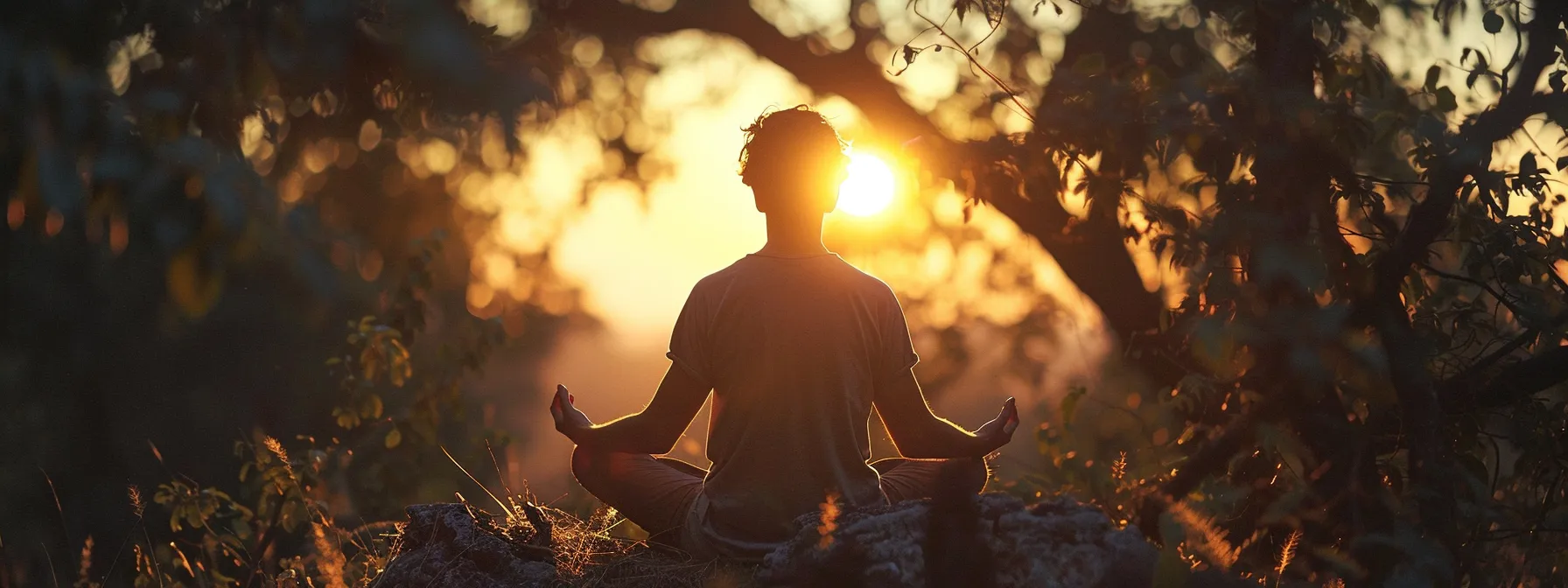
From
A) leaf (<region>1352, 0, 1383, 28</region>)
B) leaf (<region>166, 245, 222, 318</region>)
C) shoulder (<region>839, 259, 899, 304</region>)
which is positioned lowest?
shoulder (<region>839, 259, 899, 304</region>)

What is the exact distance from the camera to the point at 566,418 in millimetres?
3877

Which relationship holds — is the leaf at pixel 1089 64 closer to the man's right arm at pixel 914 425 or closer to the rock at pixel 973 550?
the man's right arm at pixel 914 425

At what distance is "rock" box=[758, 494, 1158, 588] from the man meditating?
1.50 ft

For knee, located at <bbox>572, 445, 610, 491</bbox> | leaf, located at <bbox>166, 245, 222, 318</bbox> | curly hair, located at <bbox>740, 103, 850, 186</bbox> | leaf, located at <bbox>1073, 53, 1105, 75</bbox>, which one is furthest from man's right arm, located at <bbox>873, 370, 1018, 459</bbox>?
leaf, located at <bbox>166, 245, 222, 318</bbox>

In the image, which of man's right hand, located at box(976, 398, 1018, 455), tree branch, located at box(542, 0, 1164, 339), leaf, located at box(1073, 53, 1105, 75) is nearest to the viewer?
man's right hand, located at box(976, 398, 1018, 455)

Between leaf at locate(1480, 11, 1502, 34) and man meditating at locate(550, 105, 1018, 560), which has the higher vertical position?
leaf at locate(1480, 11, 1502, 34)

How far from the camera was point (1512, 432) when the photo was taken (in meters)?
4.93

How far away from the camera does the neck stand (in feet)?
12.8

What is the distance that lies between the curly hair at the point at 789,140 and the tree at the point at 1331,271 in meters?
1.19

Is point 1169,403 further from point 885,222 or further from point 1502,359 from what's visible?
point 885,222

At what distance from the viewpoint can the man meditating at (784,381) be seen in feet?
12.5

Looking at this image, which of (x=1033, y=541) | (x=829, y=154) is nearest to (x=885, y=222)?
(x=829, y=154)

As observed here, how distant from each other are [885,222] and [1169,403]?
435 cm

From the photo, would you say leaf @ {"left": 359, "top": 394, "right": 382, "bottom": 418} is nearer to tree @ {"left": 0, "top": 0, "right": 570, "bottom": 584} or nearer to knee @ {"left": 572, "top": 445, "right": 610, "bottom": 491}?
tree @ {"left": 0, "top": 0, "right": 570, "bottom": 584}
